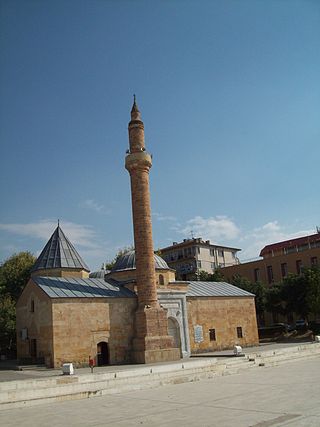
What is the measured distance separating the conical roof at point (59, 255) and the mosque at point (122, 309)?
0.06 metres

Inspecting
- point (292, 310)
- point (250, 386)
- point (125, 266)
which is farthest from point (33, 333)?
point (292, 310)

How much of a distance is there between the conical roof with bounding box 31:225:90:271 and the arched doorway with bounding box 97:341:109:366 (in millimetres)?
6039

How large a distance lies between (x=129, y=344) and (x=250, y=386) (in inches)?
421

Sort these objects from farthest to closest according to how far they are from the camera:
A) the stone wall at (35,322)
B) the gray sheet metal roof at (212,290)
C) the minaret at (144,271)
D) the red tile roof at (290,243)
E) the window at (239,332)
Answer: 1. the red tile roof at (290,243)
2. the window at (239,332)
3. the gray sheet metal roof at (212,290)
4. the minaret at (144,271)
5. the stone wall at (35,322)

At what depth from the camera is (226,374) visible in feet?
58.1

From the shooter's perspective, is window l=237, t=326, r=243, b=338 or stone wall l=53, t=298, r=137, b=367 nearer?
stone wall l=53, t=298, r=137, b=367

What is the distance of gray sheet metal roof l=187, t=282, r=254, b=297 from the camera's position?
2853 centimetres

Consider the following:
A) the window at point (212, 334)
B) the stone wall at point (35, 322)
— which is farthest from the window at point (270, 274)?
the stone wall at point (35, 322)

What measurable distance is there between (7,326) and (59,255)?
8932 mm

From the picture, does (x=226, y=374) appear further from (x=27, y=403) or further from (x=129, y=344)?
(x=27, y=403)

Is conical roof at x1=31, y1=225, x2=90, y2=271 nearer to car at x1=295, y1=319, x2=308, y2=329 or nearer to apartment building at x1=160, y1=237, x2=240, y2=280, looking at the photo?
car at x1=295, y1=319, x2=308, y2=329

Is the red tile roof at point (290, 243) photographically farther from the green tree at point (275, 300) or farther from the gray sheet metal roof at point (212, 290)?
the gray sheet metal roof at point (212, 290)

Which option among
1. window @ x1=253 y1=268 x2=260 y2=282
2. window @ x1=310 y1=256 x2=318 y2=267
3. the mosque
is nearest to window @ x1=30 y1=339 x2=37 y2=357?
the mosque

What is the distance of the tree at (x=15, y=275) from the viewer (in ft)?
128
